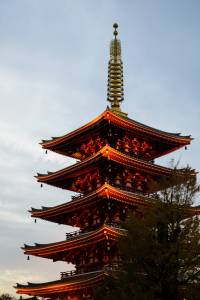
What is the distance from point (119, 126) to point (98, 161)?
10.9 ft

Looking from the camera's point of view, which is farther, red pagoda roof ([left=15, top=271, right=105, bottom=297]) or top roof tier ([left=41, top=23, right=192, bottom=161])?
top roof tier ([left=41, top=23, right=192, bottom=161])

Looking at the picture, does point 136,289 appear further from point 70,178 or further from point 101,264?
point 70,178

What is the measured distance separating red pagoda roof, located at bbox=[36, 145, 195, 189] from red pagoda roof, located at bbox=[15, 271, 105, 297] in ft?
26.7

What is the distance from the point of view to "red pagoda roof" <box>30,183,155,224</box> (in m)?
36.3

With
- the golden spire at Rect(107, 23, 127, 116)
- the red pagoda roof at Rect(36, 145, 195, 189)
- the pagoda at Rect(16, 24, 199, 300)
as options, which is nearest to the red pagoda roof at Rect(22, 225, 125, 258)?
the pagoda at Rect(16, 24, 199, 300)

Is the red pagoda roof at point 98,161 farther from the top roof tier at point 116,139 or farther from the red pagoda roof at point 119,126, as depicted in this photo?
the red pagoda roof at point 119,126

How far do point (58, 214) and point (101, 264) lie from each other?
7.14 meters

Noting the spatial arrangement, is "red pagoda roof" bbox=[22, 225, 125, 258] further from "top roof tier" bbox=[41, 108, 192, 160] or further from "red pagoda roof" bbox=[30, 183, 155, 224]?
"top roof tier" bbox=[41, 108, 192, 160]

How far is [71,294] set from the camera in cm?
3866

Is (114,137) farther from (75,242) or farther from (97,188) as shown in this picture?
(75,242)

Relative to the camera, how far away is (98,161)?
128ft

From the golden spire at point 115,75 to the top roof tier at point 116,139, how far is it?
27.0 inches

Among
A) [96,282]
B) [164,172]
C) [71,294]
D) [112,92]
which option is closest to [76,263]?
[71,294]

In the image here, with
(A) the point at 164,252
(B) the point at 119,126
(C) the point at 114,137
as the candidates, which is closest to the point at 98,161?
(C) the point at 114,137
